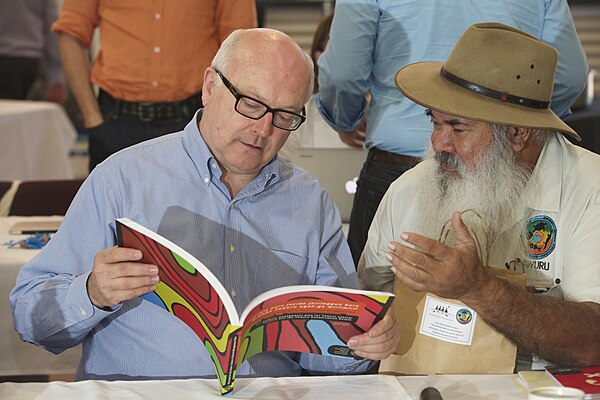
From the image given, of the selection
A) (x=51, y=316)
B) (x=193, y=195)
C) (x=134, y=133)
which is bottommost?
(x=134, y=133)

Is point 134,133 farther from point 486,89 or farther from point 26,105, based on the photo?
point 26,105

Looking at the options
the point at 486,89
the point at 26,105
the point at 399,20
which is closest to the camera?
the point at 486,89

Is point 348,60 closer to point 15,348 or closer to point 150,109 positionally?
point 150,109

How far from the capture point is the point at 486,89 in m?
2.39

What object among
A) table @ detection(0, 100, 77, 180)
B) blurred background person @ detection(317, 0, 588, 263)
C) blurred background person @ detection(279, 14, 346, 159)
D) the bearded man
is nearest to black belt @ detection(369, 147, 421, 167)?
blurred background person @ detection(317, 0, 588, 263)

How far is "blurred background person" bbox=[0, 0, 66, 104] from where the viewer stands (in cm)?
639

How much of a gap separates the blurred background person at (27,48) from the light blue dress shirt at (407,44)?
12.6 feet

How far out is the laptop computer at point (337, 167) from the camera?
149 inches

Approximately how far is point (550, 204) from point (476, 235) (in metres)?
0.21

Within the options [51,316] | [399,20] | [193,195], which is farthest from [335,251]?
[399,20]

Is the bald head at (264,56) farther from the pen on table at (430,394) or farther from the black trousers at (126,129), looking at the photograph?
the black trousers at (126,129)

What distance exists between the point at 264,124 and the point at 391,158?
96 cm

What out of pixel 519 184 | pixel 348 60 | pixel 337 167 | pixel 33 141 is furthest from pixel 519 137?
pixel 33 141

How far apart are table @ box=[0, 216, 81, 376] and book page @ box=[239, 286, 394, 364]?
51.8 inches
